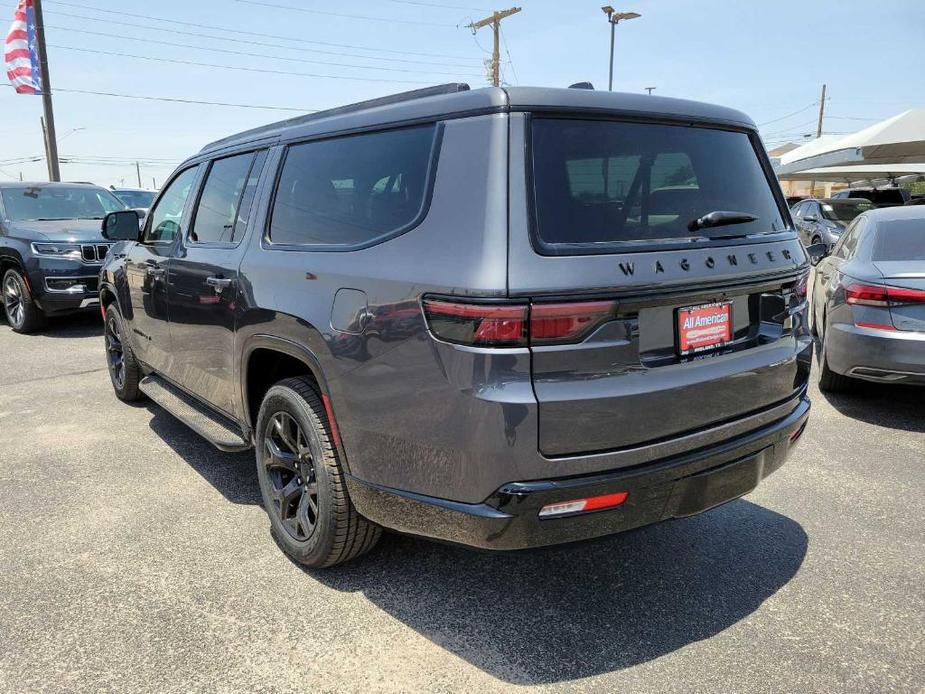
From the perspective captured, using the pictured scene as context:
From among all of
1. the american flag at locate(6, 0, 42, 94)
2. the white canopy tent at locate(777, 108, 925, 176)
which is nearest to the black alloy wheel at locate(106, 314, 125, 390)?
the white canopy tent at locate(777, 108, 925, 176)

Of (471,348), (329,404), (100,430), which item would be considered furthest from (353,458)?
(100,430)

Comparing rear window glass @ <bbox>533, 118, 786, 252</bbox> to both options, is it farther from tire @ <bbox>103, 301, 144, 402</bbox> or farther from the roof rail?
tire @ <bbox>103, 301, 144, 402</bbox>

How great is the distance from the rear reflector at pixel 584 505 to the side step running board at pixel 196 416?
1875 mm

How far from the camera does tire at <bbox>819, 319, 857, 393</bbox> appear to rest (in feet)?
18.2

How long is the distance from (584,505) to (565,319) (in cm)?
59

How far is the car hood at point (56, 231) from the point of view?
342 inches

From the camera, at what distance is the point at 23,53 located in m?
16.3

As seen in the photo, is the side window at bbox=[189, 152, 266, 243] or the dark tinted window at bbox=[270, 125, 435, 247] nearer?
the dark tinted window at bbox=[270, 125, 435, 247]

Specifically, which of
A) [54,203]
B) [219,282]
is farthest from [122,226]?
[54,203]

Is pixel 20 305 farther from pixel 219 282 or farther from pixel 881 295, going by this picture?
pixel 881 295

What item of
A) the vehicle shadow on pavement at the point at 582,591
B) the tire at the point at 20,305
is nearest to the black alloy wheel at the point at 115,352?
the vehicle shadow on pavement at the point at 582,591

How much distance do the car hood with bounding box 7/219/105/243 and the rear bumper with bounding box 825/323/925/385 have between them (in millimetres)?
8184

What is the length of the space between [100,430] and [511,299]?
4081 millimetres

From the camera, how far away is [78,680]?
2.35 meters
